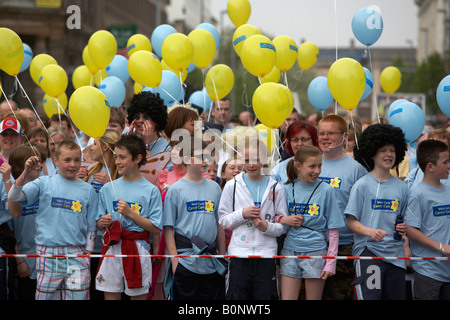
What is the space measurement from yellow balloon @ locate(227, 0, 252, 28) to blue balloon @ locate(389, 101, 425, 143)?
10.4 feet

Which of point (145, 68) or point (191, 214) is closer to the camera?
point (191, 214)

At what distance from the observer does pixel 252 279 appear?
536 centimetres

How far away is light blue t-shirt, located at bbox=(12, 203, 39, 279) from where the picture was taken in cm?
599

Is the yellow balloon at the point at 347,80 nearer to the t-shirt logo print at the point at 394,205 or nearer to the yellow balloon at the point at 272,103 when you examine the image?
the yellow balloon at the point at 272,103

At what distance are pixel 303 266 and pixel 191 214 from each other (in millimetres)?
1024

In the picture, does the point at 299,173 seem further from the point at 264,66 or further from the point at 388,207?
the point at 264,66

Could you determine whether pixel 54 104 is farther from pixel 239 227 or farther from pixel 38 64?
pixel 239 227

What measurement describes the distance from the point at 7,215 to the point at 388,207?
10.9ft

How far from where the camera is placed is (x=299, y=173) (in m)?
5.63

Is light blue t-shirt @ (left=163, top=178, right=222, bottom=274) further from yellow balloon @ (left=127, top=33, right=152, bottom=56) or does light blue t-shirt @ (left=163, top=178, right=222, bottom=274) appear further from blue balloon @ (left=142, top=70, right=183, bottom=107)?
yellow balloon @ (left=127, top=33, right=152, bottom=56)

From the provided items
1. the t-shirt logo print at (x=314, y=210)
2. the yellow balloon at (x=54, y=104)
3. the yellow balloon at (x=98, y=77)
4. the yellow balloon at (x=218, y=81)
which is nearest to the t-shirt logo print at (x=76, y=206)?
the t-shirt logo print at (x=314, y=210)

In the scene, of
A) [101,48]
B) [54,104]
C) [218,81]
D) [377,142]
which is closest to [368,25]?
[218,81]
